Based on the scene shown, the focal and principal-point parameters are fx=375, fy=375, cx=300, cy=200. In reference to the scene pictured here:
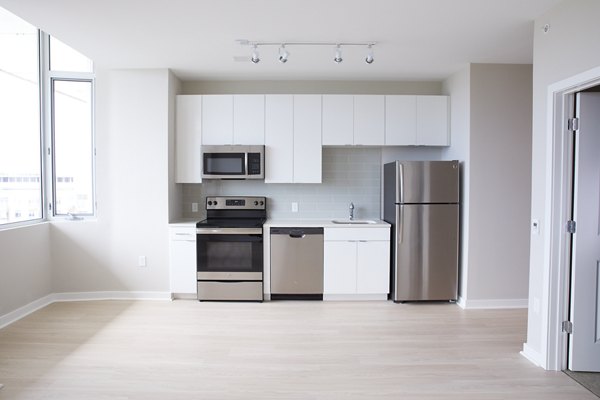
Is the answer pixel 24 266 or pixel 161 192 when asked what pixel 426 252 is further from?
pixel 24 266

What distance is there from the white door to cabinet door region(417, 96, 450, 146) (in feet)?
6.00

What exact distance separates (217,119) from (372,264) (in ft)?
7.97

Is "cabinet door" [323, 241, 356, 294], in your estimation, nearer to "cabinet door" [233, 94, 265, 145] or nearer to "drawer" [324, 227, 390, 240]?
"drawer" [324, 227, 390, 240]

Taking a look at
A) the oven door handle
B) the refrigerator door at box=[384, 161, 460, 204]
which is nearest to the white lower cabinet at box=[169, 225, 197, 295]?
the oven door handle

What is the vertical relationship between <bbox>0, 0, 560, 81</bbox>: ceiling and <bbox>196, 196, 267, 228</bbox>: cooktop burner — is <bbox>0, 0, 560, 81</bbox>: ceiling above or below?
above

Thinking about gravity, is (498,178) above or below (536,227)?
above

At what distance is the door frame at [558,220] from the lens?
2617 mm

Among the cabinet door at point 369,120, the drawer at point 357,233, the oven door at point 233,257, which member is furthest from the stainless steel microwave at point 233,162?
the cabinet door at point 369,120

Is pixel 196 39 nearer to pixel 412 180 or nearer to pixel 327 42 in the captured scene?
pixel 327 42

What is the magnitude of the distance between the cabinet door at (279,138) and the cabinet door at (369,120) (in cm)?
76

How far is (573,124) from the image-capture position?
2.60 meters

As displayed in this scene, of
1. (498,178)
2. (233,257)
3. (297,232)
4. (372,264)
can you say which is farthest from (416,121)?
(233,257)

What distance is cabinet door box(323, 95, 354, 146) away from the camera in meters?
4.35

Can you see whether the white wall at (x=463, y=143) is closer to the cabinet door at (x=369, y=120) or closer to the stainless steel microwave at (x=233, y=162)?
the cabinet door at (x=369, y=120)
